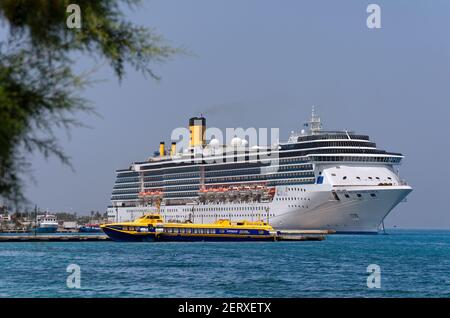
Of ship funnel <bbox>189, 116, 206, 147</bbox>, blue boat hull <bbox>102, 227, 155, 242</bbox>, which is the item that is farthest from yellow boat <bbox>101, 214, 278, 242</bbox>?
ship funnel <bbox>189, 116, 206, 147</bbox>

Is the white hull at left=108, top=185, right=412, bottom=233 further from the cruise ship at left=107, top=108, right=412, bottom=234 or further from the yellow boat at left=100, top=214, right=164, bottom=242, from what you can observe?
the yellow boat at left=100, top=214, right=164, bottom=242

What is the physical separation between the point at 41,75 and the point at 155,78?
922 mm

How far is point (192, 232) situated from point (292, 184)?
1881cm

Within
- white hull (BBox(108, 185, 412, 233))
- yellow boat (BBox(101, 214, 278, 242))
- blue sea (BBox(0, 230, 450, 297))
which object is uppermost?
white hull (BBox(108, 185, 412, 233))

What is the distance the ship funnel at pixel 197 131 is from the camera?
381ft

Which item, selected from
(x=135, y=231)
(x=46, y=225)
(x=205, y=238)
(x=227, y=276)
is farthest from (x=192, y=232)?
(x=46, y=225)

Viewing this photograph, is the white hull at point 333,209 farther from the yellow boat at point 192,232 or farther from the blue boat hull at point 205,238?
the blue boat hull at point 205,238

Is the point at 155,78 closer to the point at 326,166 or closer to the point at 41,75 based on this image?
the point at 41,75

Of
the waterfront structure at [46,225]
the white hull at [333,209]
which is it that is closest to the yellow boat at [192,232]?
the white hull at [333,209]

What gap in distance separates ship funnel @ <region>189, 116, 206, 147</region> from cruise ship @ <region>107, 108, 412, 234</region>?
2.78 m

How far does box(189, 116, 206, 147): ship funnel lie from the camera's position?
116 m

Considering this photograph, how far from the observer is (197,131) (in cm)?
11631
